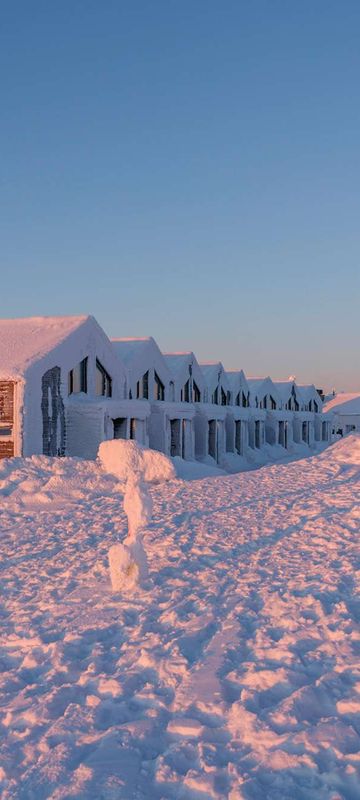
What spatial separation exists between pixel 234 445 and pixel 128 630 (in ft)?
96.7

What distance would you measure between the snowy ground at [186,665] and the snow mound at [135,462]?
5.78 meters

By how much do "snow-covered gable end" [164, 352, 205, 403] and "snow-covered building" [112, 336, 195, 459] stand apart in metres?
1.63

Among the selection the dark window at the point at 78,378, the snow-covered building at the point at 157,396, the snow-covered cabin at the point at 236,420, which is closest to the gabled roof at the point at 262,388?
the snow-covered cabin at the point at 236,420

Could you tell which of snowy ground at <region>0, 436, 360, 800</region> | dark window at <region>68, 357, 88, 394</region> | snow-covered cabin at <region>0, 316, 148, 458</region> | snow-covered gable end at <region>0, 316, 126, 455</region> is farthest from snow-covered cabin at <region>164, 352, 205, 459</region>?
snowy ground at <region>0, 436, 360, 800</region>

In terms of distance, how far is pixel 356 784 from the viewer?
3.63 metres

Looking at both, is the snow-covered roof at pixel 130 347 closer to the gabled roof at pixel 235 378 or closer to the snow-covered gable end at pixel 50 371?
the snow-covered gable end at pixel 50 371

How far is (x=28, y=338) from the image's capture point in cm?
2153

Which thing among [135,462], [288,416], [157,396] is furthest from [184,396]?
[135,462]

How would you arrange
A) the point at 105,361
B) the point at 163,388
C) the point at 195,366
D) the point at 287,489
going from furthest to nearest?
the point at 195,366 → the point at 163,388 → the point at 105,361 → the point at 287,489

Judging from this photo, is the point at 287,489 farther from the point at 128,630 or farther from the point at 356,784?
the point at 356,784

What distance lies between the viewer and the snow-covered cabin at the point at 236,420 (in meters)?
35.0

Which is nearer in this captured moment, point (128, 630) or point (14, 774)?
point (14, 774)

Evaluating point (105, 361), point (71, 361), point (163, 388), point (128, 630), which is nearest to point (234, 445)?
point (163, 388)

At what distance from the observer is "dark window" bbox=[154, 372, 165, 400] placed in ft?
93.0
